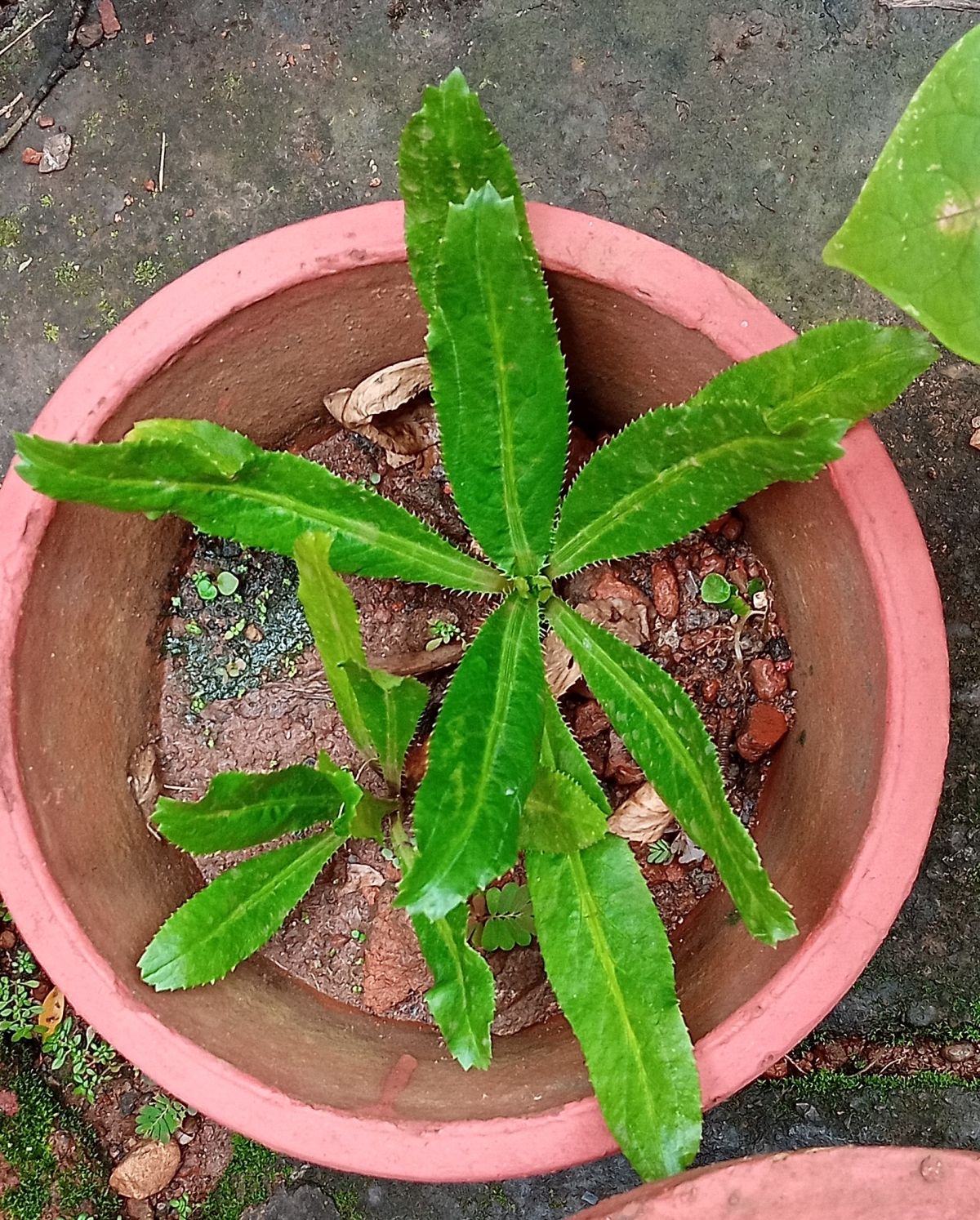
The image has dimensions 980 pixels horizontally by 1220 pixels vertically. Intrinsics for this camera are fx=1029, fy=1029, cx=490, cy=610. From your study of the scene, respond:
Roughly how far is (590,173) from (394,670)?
73cm

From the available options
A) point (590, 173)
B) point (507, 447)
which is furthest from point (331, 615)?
point (590, 173)

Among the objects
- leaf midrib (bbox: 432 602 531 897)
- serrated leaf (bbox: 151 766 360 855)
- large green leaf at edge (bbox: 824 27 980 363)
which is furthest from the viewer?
serrated leaf (bbox: 151 766 360 855)

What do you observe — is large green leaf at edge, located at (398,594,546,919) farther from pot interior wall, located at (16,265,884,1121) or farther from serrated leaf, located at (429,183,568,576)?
pot interior wall, located at (16,265,884,1121)

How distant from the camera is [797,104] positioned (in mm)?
1346

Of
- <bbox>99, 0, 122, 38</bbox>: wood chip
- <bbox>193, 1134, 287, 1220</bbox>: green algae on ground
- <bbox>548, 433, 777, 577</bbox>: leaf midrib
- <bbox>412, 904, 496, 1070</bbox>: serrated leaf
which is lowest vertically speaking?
<bbox>193, 1134, 287, 1220</bbox>: green algae on ground

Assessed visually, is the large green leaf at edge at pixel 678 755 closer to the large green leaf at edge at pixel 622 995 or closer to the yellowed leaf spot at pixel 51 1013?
the large green leaf at edge at pixel 622 995

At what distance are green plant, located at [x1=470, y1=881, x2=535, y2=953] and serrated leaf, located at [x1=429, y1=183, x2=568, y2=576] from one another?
0.34m

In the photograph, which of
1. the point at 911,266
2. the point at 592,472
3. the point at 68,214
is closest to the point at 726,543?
the point at 592,472

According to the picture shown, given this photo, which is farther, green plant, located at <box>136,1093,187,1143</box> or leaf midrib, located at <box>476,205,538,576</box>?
green plant, located at <box>136,1093,187,1143</box>

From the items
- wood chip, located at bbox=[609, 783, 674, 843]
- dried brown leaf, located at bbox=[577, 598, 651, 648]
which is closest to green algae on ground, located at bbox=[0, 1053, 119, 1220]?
wood chip, located at bbox=[609, 783, 674, 843]

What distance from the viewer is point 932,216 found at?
650 millimetres

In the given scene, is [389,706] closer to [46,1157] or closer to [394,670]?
[394,670]

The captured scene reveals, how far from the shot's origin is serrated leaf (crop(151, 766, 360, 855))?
33.2 inches

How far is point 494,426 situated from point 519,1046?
605 mm
